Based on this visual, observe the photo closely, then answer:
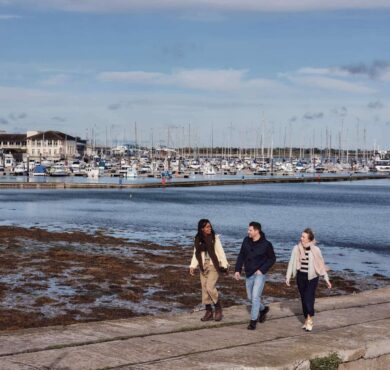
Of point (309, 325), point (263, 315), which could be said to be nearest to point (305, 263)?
point (309, 325)

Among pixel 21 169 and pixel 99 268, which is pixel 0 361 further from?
pixel 21 169

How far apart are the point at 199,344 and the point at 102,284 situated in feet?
42.7

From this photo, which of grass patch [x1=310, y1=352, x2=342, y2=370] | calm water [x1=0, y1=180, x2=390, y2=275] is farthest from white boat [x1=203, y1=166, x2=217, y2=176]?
grass patch [x1=310, y1=352, x2=342, y2=370]

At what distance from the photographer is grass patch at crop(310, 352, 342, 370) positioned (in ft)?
39.5

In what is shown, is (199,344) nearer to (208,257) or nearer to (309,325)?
(208,257)

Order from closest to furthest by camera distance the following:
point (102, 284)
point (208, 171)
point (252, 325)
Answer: point (252, 325)
point (102, 284)
point (208, 171)

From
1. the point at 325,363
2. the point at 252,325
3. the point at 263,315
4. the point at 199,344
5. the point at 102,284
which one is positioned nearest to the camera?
the point at 325,363

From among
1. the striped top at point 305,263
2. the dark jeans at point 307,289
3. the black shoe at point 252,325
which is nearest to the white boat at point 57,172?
the black shoe at point 252,325

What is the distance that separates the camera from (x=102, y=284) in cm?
2567

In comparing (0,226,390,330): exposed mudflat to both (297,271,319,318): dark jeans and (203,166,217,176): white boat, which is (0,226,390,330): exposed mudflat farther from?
(203,166,217,176): white boat

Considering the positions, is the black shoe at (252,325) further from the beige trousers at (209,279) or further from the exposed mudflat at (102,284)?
the exposed mudflat at (102,284)

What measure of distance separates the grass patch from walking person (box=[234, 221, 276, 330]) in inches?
97.0

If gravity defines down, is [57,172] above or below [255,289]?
below

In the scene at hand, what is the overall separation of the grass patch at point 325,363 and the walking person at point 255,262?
2.46m
